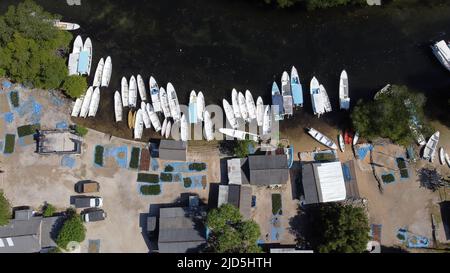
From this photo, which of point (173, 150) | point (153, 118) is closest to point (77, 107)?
point (153, 118)

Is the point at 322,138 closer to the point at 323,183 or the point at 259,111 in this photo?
the point at 323,183

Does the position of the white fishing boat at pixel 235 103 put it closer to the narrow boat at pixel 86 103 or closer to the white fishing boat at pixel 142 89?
the white fishing boat at pixel 142 89

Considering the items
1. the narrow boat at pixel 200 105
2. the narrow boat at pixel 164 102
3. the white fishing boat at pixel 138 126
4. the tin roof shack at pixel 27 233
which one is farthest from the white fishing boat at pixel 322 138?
the tin roof shack at pixel 27 233

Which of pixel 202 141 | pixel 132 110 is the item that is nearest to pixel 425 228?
pixel 202 141

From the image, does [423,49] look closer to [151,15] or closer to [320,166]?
[320,166]

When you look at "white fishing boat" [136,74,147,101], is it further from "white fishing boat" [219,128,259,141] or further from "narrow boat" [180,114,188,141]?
"white fishing boat" [219,128,259,141]
